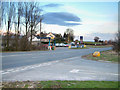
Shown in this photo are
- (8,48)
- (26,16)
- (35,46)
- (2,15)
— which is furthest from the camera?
(26,16)

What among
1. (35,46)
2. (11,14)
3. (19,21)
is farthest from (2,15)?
(35,46)

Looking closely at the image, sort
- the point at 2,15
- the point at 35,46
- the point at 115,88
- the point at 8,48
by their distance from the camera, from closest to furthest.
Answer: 1. the point at 115,88
2. the point at 8,48
3. the point at 2,15
4. the point at 35,46

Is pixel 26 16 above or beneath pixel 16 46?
above

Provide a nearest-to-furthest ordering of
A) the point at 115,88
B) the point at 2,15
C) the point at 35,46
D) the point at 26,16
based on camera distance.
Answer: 1. the point at 115,88
2. the point at 2,15
3. the point at 35,46
4. the point at 26,16

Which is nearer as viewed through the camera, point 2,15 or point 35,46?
point 2,15

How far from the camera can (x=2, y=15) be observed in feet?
105

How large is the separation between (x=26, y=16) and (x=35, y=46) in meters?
8.17

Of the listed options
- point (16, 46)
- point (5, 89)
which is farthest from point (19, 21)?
point (5, 89)

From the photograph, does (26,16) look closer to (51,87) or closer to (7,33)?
(7,33)

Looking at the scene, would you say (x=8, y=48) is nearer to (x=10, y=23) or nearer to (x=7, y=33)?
(x=7, y=33)

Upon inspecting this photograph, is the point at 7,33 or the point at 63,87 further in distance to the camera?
the point at 7,33

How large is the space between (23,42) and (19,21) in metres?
6.75

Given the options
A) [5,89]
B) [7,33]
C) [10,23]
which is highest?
[10,23]

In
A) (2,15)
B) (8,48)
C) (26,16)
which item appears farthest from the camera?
Answer: (26,16)
